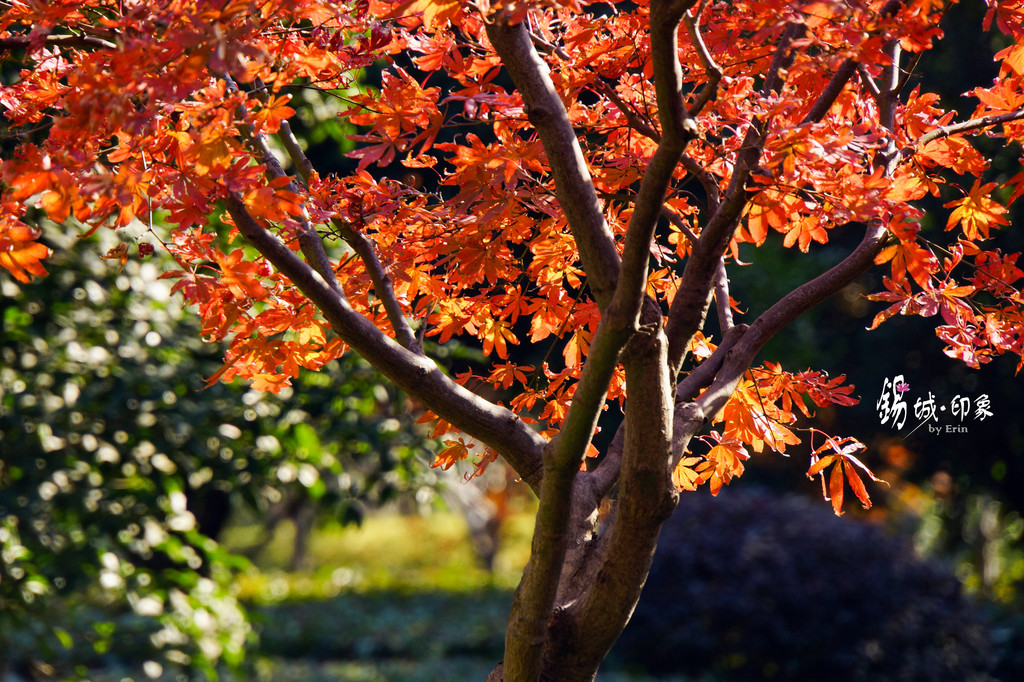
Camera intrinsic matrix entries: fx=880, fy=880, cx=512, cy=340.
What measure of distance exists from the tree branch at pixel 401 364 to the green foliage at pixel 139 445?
7.97 ft

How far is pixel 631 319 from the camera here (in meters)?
1.43

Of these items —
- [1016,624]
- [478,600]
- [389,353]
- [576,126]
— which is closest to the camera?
[389,353]

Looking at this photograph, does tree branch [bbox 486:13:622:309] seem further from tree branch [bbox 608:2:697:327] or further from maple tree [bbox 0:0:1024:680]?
tree branch [bbox 608:2:697:327]

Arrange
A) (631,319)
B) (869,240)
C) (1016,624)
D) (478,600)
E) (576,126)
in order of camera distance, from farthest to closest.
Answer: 1. (478,600)
2. (1016,624)
3. (576,126)
4. (869,240)
5. (631,319)

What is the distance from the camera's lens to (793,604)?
20.0ft

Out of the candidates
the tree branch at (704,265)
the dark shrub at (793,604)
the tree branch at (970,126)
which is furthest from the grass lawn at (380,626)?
the tree branch at (970,126)

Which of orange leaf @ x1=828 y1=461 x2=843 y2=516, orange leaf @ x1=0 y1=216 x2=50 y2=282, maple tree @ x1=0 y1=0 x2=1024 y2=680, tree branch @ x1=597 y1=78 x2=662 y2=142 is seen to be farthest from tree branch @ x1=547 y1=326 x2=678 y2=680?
orange leaf @ x1=0 y1=216 x2=50 y2=282

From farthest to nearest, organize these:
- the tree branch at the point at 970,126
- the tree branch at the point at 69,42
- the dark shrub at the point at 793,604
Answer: the dark shrub at the point at 793,604 < the tree branch at the point at 970,126 < the tree branch at the point at 69,42

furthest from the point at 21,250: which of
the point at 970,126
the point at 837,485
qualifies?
the point at 970,126

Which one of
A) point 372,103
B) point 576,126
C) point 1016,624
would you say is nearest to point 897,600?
point 1016,624

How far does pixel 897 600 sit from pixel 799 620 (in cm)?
66

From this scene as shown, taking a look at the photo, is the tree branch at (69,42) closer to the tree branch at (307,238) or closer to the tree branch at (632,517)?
the tree branch at (307,238)

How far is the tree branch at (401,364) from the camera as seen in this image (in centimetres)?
158

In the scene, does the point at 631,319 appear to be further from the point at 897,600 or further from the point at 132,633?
the point at 897,600
